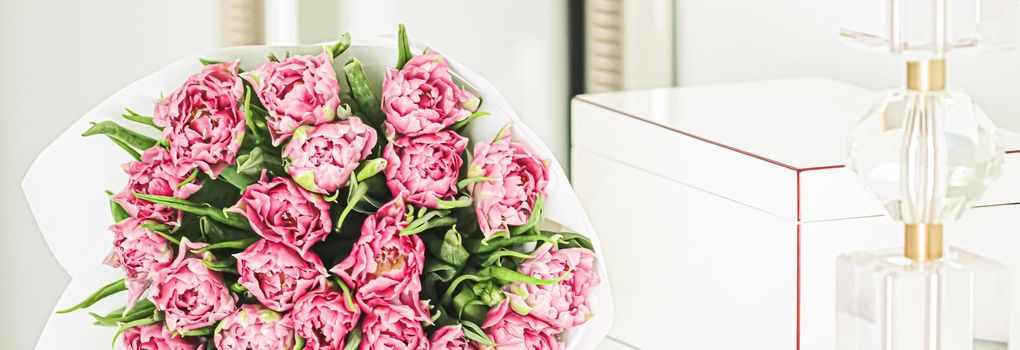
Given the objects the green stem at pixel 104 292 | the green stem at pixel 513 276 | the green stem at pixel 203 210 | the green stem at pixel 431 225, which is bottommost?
the green stem at pixel 104 292

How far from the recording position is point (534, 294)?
0.71 metres

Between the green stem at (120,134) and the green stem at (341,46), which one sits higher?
the green stem at (341,46)

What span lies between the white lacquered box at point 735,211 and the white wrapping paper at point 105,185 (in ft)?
0.42

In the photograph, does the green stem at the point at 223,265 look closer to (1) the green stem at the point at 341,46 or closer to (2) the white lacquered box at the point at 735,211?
(1) the green stem at the point at 341,46

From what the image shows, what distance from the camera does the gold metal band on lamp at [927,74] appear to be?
0.56 metres

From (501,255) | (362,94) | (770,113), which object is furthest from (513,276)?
(770,113)

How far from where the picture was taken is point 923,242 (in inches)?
22.7

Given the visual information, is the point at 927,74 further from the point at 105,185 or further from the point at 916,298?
the point at 105,185

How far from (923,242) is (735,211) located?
0.26m

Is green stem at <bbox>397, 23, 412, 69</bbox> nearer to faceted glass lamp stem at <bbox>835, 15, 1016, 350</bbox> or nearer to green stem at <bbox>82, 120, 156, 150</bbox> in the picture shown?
green stem at <bbox>82, 120, 156, 150</bbox>

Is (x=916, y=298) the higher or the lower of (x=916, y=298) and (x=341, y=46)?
the lower

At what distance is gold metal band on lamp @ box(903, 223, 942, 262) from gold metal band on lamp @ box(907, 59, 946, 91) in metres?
0.07

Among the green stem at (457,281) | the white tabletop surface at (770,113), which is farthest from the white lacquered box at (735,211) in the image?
the green stem at (457,281)

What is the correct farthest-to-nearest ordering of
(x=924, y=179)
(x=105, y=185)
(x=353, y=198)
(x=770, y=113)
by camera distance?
(x=770, y=113)
(x=105, y=185)
(x=353, y=198)
(x=924, y=179)
